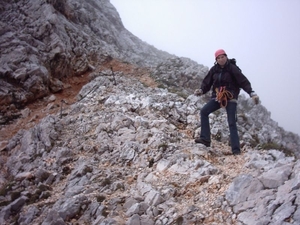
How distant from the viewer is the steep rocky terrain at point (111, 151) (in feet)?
17.9

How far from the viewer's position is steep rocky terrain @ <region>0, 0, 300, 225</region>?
5.45m

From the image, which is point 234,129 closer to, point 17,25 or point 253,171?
point 253,171

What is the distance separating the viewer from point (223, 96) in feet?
25.7

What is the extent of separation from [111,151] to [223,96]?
13.3ft

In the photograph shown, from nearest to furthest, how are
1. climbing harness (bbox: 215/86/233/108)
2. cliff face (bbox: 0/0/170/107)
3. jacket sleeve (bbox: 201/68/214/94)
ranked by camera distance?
climbing harness (bbox: 215/86/233/108) → jacket sleeve (bbox: 201/68/214/94) → cliff face (bbox: 0/0/170/107)

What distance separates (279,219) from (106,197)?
3.87 meters

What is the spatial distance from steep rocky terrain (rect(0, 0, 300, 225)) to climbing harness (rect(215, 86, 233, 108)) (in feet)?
4.57

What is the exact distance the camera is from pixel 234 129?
7.83 metres

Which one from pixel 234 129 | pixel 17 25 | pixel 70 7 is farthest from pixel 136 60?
pixel 234 129

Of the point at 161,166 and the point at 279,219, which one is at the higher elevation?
the point at 279,219

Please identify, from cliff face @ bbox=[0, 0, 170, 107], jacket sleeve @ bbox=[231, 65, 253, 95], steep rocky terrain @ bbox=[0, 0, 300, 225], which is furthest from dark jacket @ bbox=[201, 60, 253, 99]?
cliff face @ bbox=[0, 0, 170, 107]

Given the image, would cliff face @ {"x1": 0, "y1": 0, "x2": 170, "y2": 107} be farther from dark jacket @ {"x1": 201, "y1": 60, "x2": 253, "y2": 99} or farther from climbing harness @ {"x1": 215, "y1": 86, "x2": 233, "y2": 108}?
climbing harness @ {"x1": 215, "y1": 86, "x2": 233, "y2": 108}

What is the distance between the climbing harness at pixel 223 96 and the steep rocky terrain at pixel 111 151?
1393 mm

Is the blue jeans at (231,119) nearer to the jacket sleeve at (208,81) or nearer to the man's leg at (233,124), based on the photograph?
the man's leg at (233,124)
